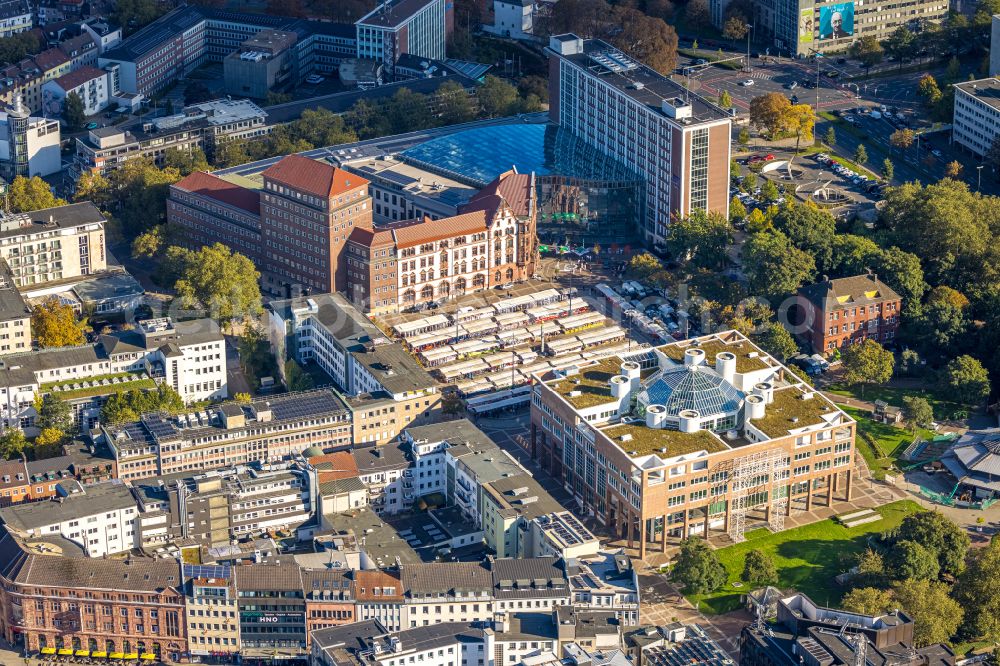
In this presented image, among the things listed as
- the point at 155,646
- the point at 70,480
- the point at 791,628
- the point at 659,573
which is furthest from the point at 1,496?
the point at 791,628

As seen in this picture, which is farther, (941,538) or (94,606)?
(941,538)

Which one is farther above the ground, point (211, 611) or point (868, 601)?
point (211, 611)

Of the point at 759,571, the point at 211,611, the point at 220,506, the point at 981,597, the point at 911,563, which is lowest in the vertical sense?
the point at 759,571

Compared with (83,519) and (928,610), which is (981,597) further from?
(83,519)

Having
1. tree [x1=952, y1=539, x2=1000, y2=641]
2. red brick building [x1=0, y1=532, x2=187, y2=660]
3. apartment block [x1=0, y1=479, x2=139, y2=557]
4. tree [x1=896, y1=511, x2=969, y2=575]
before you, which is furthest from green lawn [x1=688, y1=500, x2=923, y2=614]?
apartment block [x1=0, y1=479, x2=139, y2=557]

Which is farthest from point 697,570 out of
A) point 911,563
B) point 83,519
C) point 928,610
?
point 83,519

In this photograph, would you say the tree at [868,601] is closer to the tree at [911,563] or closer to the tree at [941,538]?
the tree at [911,563]

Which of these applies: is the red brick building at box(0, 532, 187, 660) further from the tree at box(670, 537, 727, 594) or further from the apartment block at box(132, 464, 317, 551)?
the tree at box(670, 537, 727, 594)
